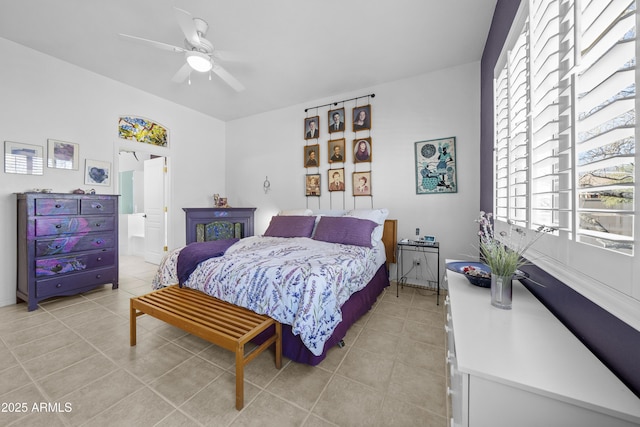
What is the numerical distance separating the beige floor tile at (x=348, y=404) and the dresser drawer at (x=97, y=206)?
3.52 meters

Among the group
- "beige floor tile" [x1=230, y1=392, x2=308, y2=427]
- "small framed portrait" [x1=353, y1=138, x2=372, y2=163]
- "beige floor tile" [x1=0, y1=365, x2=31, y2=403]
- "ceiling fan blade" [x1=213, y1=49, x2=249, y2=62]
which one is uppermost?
"ceiling fan blade" [x1=213, y1=49, x2=249, y2=62]

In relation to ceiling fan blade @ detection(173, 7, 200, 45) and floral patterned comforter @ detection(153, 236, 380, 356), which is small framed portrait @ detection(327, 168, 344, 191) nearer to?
floral patterned comforter @ detection(153, 236, 380, 356)

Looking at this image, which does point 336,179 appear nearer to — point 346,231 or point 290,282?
point 346,231

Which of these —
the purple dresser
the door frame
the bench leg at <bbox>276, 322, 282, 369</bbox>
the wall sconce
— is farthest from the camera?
the wall sconce

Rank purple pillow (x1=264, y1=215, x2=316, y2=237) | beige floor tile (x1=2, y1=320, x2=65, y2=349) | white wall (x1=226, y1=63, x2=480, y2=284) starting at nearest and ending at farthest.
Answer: beige floor tile (x1=2, y1=320, x2=65, y2=349), white wall (x1=226, y1=63, x2=480, y2=284), purple pillow (x1=264, y1=215, x2=316, y2=237)

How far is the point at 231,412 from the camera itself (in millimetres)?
1382

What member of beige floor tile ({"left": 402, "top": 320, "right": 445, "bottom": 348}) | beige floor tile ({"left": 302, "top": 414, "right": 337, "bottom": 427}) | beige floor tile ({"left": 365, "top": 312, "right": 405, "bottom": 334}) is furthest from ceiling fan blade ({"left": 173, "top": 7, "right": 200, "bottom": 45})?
beige floor tile ({"left": 402, "top": 320, "right": 445, "bottom": 348})

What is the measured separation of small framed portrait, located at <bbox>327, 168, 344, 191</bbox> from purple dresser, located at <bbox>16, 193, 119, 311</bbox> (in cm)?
310

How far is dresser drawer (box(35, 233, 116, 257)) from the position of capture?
8.99 ft

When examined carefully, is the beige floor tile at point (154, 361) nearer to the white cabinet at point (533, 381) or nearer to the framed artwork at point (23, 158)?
the white cabinet at point (533, 381)

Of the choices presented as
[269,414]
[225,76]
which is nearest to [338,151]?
[225,76]

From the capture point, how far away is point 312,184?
4230 millimetres

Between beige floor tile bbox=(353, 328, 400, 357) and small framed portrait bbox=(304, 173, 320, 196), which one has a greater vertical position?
small framed portrait bbox=(304, 173, 320, 196)

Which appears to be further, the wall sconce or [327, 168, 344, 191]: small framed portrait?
the wall sconce
